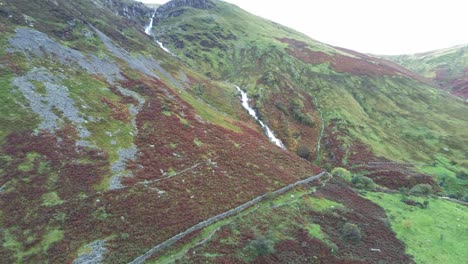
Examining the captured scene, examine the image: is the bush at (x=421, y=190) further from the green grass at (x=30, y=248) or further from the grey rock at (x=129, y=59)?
the grey rock at (x=129, y=59)

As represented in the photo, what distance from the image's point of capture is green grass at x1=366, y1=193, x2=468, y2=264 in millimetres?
45469

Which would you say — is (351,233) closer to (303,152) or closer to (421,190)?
(421,190)

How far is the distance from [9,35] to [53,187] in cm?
5697

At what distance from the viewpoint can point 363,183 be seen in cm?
7244

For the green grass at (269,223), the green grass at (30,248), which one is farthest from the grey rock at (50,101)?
the green grass at (269,223)

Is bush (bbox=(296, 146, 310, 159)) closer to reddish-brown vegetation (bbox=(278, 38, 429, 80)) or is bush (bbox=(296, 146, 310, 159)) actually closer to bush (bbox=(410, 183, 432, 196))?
bush (bbox=(410, 183, 432, 196))

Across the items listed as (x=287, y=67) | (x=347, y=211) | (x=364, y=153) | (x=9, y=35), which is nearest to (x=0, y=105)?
(x=9, y=35)

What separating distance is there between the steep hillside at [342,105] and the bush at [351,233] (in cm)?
4769

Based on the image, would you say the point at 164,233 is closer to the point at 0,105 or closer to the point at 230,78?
the point at 0,105

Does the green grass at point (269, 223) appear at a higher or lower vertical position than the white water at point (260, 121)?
higher

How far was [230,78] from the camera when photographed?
157000mm

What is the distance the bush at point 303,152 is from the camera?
97125 mm

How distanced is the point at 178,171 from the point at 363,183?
45.1m

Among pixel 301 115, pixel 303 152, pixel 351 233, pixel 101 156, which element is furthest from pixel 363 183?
pixel 101 156
